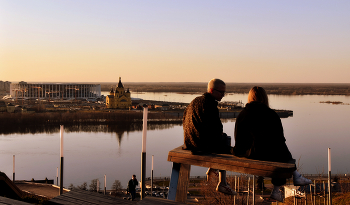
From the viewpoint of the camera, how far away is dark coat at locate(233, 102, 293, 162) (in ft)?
7.43

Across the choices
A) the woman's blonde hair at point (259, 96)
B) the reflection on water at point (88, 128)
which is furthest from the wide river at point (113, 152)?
the woman's blonde hair at point (259, 96)

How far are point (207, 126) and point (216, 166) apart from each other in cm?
27

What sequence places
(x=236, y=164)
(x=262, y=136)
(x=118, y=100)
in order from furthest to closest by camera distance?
(x=118, y=100) < (x=262, y=136) < (x=236, y=164)

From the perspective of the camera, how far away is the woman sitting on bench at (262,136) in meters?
2.26

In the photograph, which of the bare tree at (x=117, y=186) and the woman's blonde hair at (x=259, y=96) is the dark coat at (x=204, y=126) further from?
the bare tree at (x=117, y=186)

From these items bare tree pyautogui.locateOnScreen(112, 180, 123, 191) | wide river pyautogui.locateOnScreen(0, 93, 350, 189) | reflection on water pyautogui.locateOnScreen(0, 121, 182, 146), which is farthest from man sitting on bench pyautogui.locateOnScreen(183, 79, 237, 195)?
reflection on water pyautogui.locateOnScreen(0, 121, 182, 146)

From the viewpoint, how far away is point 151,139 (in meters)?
31.8

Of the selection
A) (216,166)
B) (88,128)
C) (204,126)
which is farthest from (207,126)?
(88,128)

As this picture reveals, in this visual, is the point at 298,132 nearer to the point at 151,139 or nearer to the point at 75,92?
the point at 151,139

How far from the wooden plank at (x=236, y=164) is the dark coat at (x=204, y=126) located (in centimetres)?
8

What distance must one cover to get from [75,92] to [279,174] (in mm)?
94816

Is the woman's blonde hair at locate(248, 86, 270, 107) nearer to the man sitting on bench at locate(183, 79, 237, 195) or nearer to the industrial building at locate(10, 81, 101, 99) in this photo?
the man sitting on bench at locate(183, 79, 237, 195)

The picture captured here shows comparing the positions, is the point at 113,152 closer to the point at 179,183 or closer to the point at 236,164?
the point at 179,183

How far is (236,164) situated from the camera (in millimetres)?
2164
